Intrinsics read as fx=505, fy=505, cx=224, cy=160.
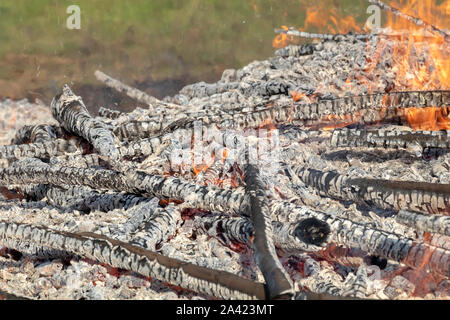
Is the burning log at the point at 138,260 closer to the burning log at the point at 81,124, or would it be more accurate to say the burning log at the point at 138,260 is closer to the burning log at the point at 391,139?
the burning log at the point at 81,124

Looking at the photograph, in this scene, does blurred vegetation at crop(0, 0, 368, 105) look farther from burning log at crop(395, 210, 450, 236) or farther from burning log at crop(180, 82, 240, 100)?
burning log at crop(395, 210, 450, 236)

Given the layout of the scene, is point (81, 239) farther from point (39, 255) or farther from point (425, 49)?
point (425, 49)

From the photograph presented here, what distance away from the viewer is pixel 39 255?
3.36m

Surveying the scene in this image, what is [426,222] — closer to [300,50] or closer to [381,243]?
[381,243]

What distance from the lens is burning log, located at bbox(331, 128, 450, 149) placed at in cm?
354

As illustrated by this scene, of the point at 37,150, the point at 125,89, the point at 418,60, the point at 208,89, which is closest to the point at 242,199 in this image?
the point at 37,150

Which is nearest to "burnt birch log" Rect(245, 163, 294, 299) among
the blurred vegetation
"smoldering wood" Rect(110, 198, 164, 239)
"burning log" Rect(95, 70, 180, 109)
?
"smoldering wood" Rect(110, 198, 164, 239)

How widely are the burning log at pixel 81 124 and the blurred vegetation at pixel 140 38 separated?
307 centimetres

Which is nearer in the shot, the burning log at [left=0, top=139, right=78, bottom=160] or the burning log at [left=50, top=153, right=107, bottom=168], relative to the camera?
the burning log at [left=50, top=153, right=107, bottom=168]

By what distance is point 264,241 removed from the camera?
8.75ft

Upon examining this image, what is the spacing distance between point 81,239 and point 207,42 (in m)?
6.49

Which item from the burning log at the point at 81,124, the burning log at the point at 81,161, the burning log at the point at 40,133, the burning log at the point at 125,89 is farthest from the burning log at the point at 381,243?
the burning log at the point at 125,89

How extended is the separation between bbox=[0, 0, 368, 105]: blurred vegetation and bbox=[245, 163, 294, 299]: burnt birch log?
200 inches

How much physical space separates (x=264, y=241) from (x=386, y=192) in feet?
2.87
